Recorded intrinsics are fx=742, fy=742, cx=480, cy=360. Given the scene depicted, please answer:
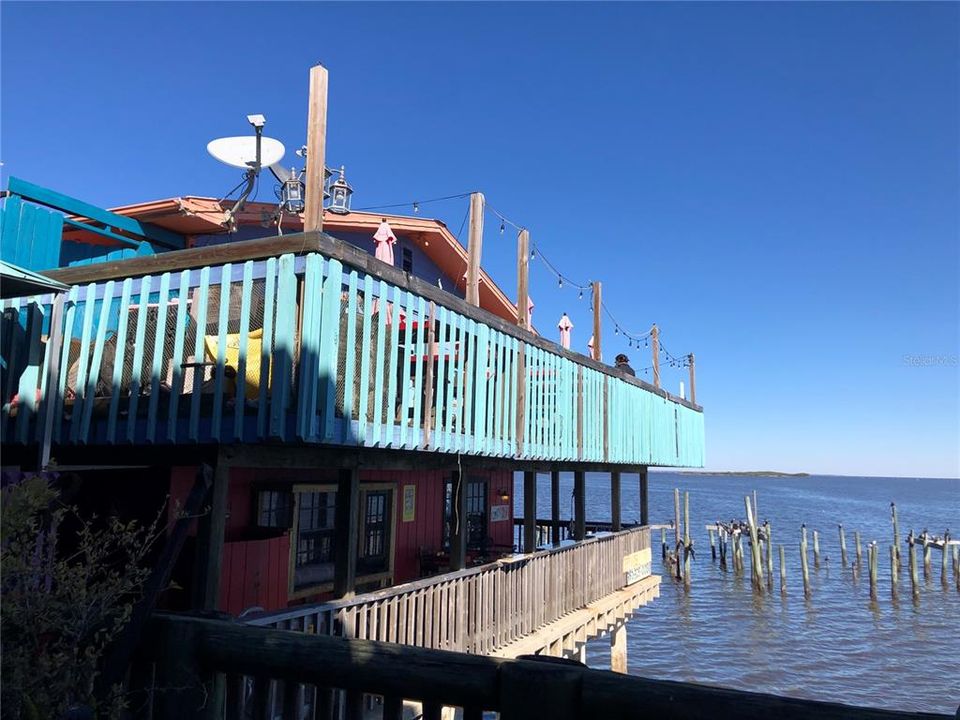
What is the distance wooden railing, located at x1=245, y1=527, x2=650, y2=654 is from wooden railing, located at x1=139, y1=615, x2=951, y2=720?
1499 mm

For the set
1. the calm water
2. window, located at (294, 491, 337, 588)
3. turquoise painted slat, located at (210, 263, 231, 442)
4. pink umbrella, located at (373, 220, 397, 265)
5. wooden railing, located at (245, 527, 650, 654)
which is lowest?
the calm water

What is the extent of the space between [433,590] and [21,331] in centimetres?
470

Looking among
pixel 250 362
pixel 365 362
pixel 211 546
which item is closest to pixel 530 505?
pixel 365 362

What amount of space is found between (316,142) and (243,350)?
1795 millimetres

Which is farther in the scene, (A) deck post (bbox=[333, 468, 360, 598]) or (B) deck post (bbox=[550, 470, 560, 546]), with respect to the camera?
(B) deck post (bbox=[550, 470, 560, 546])

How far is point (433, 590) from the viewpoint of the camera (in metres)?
7.86

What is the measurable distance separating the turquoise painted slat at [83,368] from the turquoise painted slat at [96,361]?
0.05m

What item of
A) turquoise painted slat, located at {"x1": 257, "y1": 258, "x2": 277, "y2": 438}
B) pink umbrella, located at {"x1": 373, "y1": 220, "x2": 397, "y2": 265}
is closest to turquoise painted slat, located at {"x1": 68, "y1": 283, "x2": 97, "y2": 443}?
turquoise painted slat, located at {"x1": 257, "y1": 258, "x2": 277, "y2": 438}

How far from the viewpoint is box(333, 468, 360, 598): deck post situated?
6.72m

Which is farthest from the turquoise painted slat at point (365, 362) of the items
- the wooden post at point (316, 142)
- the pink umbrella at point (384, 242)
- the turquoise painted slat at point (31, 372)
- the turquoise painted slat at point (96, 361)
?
the pink umbrella at point (384, 242)

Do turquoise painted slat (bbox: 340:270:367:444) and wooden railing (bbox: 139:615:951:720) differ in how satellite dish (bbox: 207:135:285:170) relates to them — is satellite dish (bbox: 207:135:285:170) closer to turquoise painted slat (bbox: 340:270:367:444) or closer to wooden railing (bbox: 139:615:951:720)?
turquoise painted slat (bbox: 340:270:367:444)

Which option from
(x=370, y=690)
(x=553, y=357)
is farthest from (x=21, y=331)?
(x=553, y=357)

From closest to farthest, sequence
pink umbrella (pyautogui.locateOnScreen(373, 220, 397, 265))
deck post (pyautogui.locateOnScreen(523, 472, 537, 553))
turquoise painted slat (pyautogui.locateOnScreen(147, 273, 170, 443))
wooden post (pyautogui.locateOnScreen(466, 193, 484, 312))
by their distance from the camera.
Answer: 1. turquoise painted slat (pyautogui.locateOnScreen(147, 273, 170, 443))
2. wooden post (pyautogui.locateOnScreen(466, 193, 484, 312))
3. deck post (pyautogui.locateOnScreen(523, 472, 537, 553))
4. pink umbrella (pyautogui.locateOnScreen(373, 220, 397, 265))

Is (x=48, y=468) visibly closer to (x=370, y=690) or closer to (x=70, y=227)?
(x=370, y=690)
